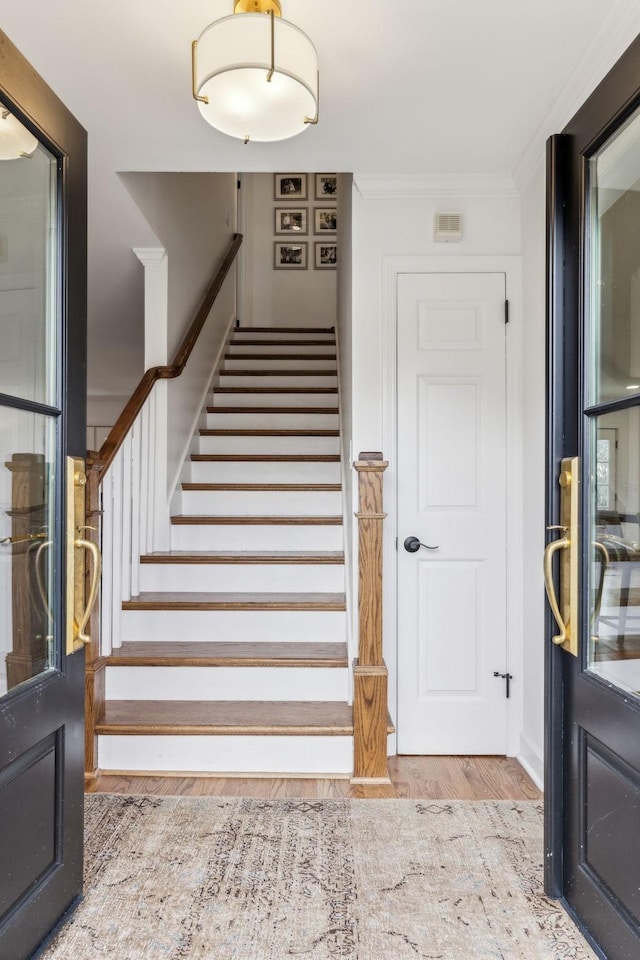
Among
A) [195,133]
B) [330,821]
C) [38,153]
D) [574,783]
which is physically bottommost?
[330,821]

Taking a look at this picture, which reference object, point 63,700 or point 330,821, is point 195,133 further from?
point 330,821

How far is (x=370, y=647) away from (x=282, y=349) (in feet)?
11.2

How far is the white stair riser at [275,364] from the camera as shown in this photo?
5012 mm

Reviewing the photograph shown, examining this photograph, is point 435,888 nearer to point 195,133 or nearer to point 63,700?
point 63,700

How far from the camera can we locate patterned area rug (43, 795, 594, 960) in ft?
5.09

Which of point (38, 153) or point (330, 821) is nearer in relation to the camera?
point (38, 153)

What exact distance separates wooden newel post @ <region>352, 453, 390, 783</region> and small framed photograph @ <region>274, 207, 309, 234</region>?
464 cm

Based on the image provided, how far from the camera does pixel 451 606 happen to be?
2.73 meters

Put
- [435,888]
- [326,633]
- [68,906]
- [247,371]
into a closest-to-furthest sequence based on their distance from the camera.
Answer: [68,906] < [435,888] < [326,633] < [247,371]

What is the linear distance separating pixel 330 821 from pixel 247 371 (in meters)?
3.42

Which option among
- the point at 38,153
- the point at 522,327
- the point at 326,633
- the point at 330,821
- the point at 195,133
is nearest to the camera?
the point at 38,153

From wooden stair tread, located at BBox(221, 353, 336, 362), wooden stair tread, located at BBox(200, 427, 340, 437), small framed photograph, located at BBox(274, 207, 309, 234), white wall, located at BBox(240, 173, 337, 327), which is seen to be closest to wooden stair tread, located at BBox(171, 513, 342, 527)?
wooden stair tread, located at BBox(200, 427, 340, 437)

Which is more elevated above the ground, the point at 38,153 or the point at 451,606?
the point at 38,153

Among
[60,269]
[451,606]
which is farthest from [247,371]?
[60,269]
